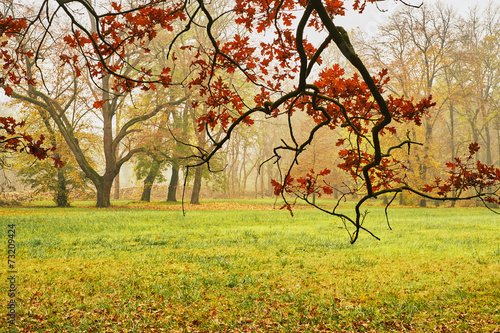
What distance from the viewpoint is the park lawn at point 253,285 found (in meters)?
3.71

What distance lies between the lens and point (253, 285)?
15.5 feet

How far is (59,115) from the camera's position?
1756cm

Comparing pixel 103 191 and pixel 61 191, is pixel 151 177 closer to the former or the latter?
pixel 103 191

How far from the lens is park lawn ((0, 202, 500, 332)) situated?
3.71 metres

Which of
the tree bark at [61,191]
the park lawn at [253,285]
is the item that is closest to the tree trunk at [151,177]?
the tree bark at [61,191]

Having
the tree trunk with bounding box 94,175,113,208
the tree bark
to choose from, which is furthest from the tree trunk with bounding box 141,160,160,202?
the tree bark

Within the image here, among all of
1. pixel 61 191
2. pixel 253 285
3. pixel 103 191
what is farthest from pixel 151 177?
pixel 253 285

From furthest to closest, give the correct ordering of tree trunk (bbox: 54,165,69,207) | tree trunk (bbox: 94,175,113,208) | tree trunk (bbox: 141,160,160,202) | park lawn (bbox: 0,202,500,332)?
tree trunk (bbox: 141,160,160,202)
tree trunk (bbox: 54,165,69,207)
tree trunk (bbox: 94,175,113,208)
park lawn (bbox: 0,202,500,332)

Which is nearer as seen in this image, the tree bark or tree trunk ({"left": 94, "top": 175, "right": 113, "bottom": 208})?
tree trunk ({"left": 94, "top": 175, "right": 113, "bottom": 208})

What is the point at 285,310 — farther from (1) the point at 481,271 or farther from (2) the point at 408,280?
(1) the point at 481,271

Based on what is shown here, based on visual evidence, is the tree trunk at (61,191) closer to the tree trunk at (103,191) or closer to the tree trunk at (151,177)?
the tree trunk at (103,191)

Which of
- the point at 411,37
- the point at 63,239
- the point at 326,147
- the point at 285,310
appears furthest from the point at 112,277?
the point at 411,37

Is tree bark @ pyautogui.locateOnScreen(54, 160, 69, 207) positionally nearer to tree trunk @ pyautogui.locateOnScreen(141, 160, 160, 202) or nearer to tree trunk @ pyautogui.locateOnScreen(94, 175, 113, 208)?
tree trunk @ pyautogui.locateOnScreen(94, 175, 113, 208)

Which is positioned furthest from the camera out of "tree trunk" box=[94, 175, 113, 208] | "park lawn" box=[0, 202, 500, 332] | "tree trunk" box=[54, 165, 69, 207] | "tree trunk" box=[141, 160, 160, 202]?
"tree trunk" box=[141, 160, 160, 202]
